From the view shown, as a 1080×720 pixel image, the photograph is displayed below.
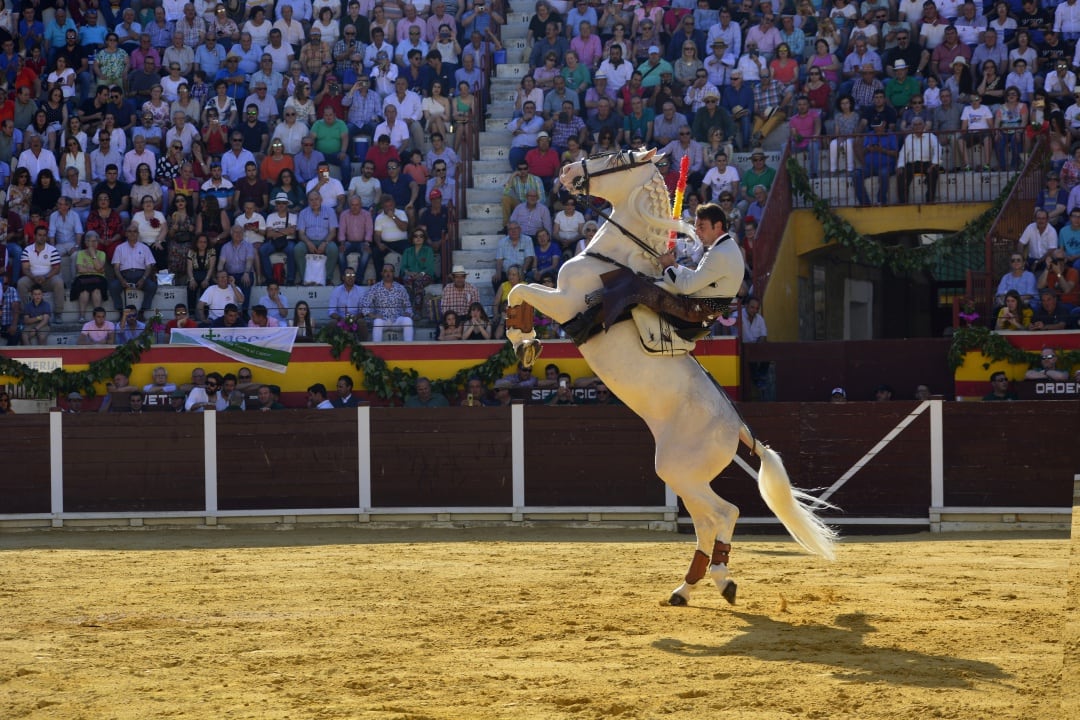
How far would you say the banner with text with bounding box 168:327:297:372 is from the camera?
15805 mm

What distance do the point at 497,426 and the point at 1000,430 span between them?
15.4 feet

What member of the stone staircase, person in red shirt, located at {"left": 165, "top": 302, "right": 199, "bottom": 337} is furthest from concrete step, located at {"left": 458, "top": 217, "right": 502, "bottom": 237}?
person in red shirt, located at {"left": 165, "top": 302, "right": 199, "bottom": 337}

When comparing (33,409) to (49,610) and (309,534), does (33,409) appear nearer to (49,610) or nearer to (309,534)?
(309,534)

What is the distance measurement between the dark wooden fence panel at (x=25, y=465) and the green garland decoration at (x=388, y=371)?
322 cm

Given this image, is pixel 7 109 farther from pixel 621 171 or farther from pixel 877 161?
pixel 621 171

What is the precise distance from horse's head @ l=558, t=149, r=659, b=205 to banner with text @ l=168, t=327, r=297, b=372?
815 cm

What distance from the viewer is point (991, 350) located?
14695mm

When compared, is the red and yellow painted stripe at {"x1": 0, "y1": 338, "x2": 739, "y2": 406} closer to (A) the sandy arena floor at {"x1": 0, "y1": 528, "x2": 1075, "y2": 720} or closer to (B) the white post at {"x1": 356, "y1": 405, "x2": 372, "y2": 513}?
(B) the white post at {"x1": 356, "y1": 405, "x2": 372, "y2": 513}

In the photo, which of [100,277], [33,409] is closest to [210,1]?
[100,277]

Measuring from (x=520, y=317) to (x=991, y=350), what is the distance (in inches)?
318

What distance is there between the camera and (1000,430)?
1306cm

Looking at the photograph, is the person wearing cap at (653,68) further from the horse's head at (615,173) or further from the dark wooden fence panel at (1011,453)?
the horse's head at (615,173)

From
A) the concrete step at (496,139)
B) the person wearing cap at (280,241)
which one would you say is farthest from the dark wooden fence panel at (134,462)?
the concrete step at (496,139)

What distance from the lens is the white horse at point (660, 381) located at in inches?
314
